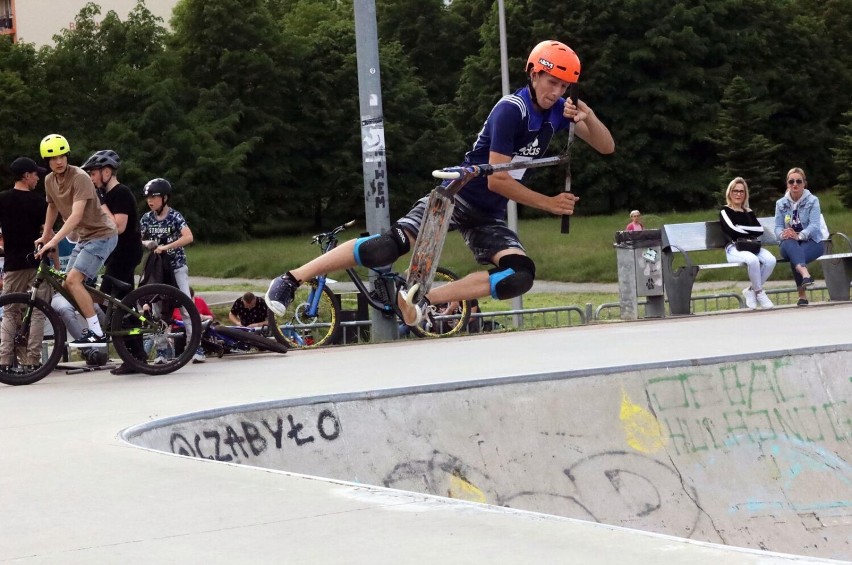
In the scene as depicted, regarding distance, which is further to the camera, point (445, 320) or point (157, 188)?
point (445, 320)

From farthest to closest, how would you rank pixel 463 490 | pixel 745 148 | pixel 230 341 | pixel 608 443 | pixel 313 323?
pixel 745 148 < pixel 313 323 < pixel 230 341 < pixel 608 443 < pixel 463 490

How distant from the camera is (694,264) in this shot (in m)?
15.8

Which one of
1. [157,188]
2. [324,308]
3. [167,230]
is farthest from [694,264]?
[157,188]

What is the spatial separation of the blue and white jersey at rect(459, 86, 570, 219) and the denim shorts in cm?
314

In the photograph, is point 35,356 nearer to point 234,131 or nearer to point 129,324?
point 129,324

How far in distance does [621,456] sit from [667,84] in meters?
56.8

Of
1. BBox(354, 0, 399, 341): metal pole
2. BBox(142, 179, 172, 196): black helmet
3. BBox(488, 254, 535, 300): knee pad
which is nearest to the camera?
BBox(488, 254, 535, 300): knee pad

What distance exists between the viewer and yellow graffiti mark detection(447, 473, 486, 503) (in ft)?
21.5

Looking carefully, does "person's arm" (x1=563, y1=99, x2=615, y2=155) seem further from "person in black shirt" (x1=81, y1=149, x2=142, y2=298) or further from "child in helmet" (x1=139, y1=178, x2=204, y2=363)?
"child in helmet" (x1=139, y1=178, x2=204, y2=363)

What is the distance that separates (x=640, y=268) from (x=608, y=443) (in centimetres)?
753

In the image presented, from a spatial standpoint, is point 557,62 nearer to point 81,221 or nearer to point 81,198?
point 81,198

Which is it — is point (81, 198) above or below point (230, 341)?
above

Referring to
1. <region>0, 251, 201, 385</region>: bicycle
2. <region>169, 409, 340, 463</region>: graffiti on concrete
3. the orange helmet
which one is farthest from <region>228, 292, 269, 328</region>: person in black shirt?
<region>169, 409, 340, 463</region>: graffiti on concrete

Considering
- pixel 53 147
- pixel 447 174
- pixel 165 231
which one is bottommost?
pixel 165 231
